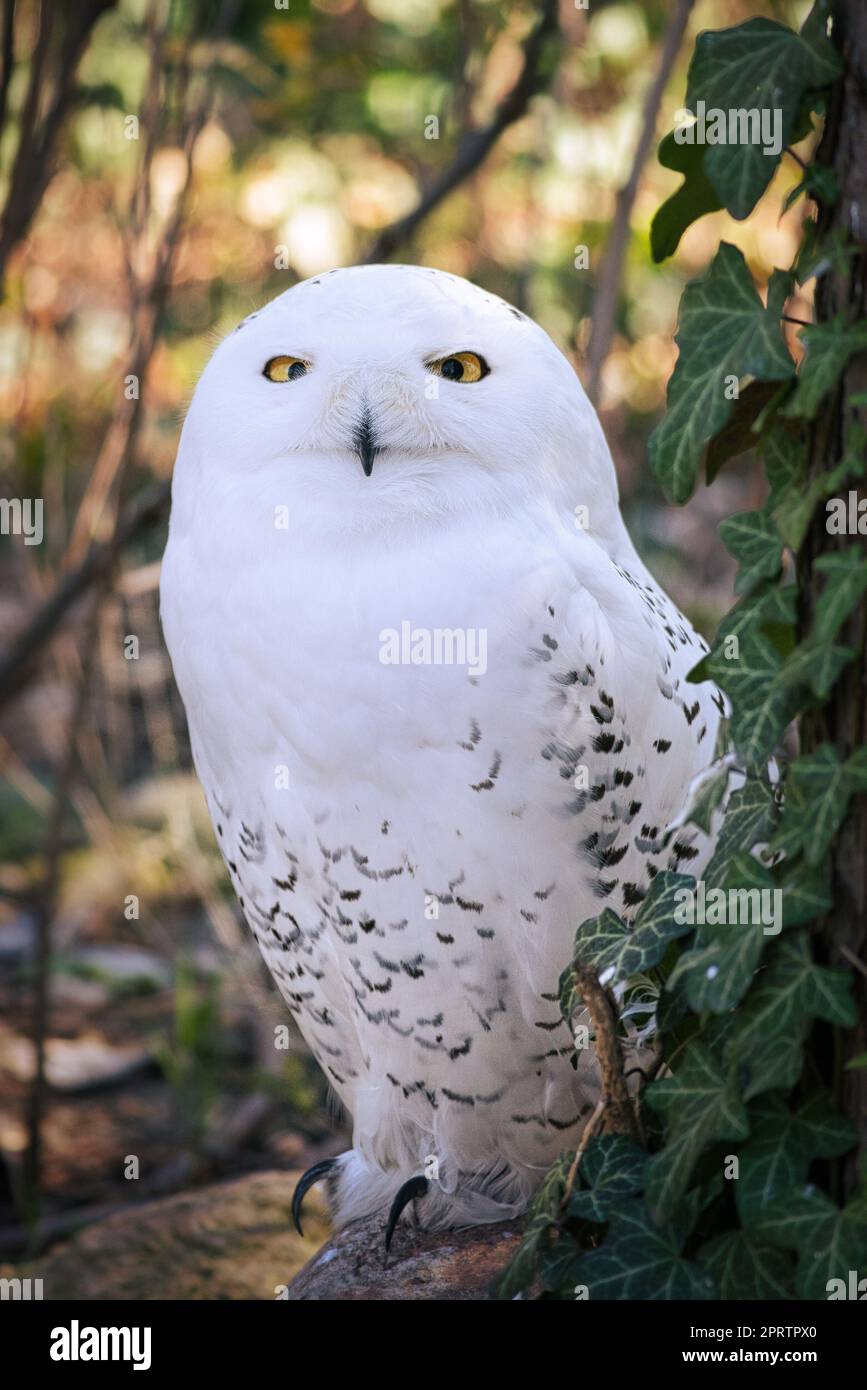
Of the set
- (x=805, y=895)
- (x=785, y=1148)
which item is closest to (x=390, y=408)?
(x=805, y=895)

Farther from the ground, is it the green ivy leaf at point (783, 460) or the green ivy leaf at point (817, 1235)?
the green ivy leaf at point (783, 460)

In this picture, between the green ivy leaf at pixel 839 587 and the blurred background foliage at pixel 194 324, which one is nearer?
the green ivy leaf at pixel 839 587

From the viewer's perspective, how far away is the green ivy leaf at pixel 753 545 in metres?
1.28

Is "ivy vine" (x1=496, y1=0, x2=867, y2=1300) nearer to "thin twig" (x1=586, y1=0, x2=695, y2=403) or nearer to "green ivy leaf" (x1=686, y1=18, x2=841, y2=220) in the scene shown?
"green ivy leaf" (x1=686, y1=18, x2=841, y2=220)

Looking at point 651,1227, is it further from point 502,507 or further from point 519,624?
point 502,507

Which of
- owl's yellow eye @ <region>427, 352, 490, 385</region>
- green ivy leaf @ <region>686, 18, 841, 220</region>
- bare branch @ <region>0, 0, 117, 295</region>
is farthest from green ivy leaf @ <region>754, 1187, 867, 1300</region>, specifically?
bare branch @ <region>0, 0, 117, 295</region>

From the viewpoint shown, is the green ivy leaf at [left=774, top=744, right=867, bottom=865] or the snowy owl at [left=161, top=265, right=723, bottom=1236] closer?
the green ivy leaf at [left=774, top=744, right=867, bottom=865]

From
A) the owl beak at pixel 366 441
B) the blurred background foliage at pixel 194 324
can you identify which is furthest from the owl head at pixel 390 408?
the blurred background foliage at pixel 194 324

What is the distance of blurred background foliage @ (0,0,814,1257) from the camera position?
3643mm

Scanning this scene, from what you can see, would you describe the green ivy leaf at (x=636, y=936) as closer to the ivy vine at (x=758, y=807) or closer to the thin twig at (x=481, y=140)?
the ivy vine at (x=758, y=807)

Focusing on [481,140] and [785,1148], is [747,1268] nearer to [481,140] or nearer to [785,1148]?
[785,1148]

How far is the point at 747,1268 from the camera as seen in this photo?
133 centimetres

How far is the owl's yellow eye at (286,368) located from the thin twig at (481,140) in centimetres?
117

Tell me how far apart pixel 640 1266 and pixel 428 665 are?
2.30ft
